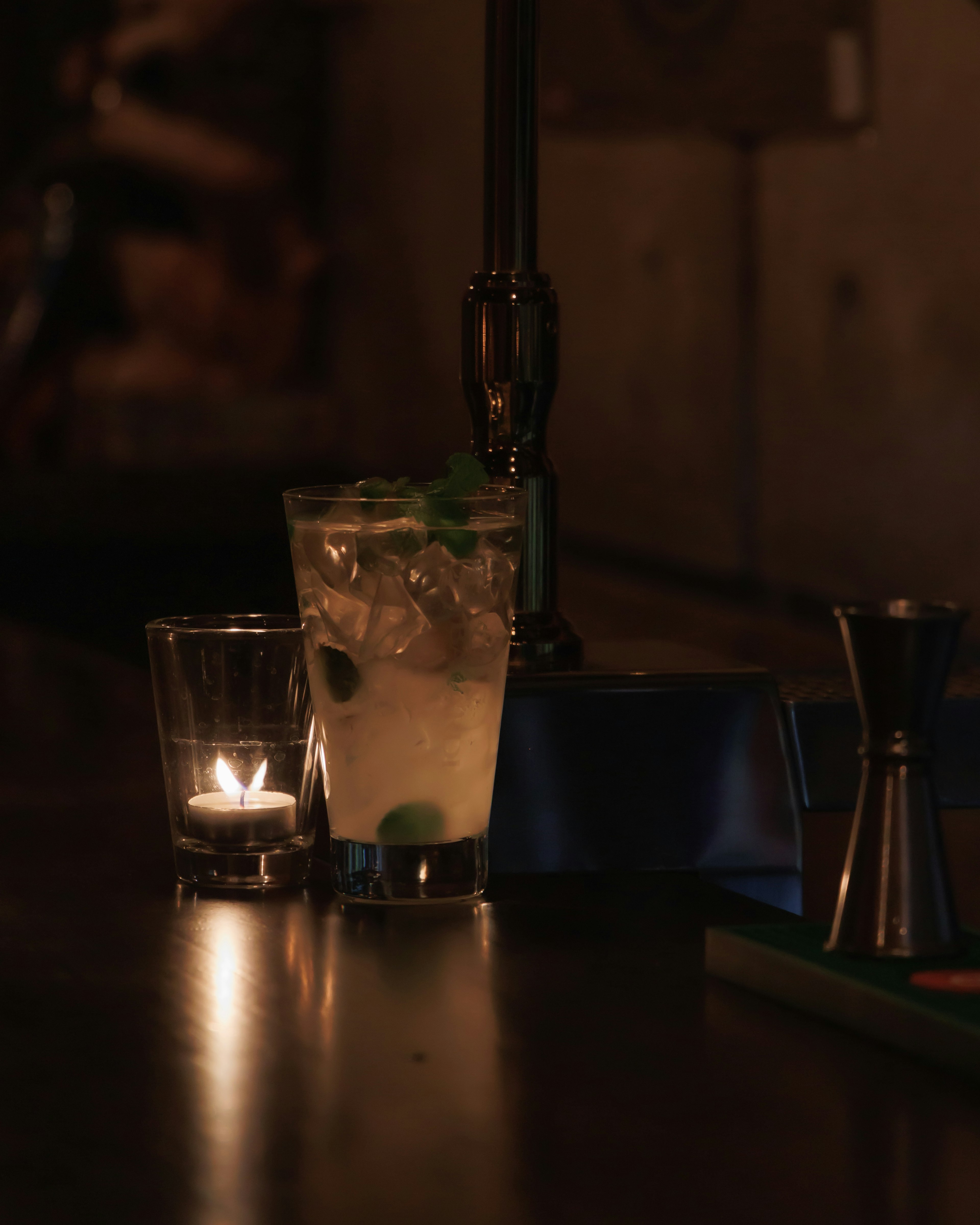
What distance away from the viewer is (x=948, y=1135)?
414 millimetres

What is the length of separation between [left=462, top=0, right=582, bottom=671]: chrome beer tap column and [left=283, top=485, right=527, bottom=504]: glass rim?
110 mm

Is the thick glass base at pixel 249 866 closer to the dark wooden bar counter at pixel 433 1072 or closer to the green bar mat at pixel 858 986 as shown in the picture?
the dark wooden bar counter at pixel 433 1072

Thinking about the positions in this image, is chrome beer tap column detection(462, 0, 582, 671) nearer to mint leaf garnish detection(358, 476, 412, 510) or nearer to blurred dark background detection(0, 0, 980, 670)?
mint leaf garnish detection(358, 476, 412, 510)

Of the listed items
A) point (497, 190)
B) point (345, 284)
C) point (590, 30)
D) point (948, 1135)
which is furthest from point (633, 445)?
point (948, 1135)

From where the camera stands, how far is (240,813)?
0.66 m

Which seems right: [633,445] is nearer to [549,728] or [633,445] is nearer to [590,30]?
[590,30]

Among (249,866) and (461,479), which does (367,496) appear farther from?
(249,866)

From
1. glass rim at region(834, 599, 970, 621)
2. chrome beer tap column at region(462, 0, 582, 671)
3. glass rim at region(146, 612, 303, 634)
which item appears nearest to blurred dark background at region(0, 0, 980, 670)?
chrome beer tap column at region(462, 0, 582, 671)

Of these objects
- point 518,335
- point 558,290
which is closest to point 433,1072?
point 518,335

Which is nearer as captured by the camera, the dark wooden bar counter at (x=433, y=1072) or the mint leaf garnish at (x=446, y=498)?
the dark wooden bar counter at (x=433, y=1072)

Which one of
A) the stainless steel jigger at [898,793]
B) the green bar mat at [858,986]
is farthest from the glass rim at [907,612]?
the green bar mat at [858,986]

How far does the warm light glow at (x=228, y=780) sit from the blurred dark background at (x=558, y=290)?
209cm

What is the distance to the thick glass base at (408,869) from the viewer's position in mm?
632

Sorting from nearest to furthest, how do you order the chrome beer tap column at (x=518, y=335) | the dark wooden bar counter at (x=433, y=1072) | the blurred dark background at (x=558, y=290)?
the dark wooden bar counter at (x=433, y=1072)
the chrome beer tap column at (x=518, y=335)
the blurred dark background at (x=558, y=290)
